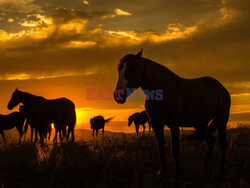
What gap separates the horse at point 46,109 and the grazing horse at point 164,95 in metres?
7.59

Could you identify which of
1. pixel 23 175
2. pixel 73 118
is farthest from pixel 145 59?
pixel 73 118

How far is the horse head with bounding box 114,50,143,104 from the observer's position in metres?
4.80

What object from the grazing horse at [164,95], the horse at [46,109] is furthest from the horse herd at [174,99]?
the horse at [46,109]

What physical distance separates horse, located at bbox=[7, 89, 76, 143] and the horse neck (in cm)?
787

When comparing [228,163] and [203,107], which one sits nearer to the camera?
[203,107]

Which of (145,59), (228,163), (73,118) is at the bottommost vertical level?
(228,163)

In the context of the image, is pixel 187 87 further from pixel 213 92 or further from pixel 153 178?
pixel 153 178

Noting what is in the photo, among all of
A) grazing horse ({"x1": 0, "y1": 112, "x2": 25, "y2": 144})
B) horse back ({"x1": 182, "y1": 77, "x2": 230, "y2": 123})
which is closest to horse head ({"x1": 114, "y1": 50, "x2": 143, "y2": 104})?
horse back ({"x1": 182, "y1": 77, "x2": 230, "y2": 123})

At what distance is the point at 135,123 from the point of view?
24.0 meters

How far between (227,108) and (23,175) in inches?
220

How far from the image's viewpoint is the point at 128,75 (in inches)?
193

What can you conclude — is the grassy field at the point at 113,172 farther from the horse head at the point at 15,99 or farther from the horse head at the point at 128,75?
the horse head at the point at 15,99

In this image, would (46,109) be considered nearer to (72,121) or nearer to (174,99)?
(72,121)

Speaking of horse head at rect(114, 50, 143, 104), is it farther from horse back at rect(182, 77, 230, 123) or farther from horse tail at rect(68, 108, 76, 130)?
horse tail at rect(68, 108, 76, 130)
